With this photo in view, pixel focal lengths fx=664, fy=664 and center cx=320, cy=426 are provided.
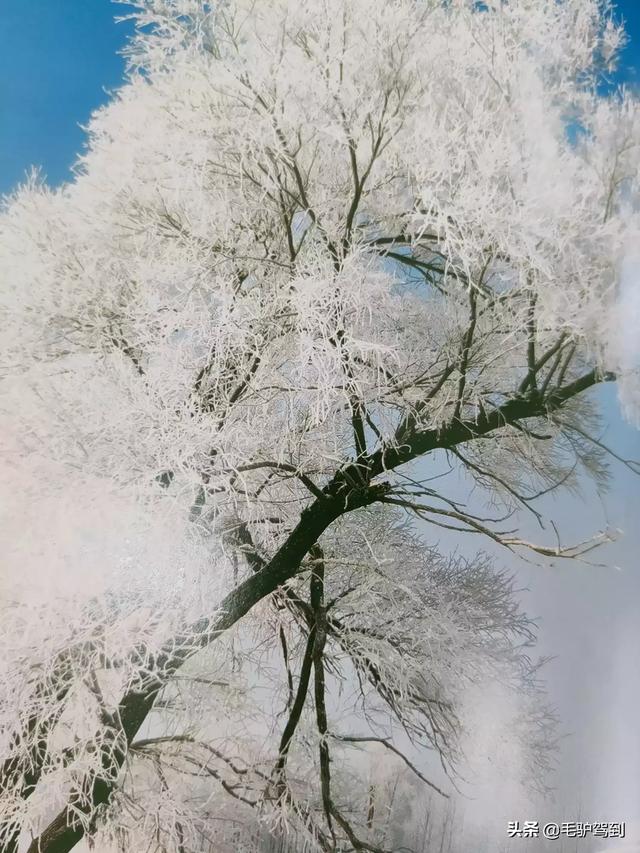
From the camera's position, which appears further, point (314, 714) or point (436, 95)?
point (314, 714)

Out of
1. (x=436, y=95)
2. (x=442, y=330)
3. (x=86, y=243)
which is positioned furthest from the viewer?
(x=86, y=243)

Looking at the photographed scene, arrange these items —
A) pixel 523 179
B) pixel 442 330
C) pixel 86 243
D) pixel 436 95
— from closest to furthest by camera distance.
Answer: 1. pixel 523 179
2. pixel 436 95
3. pixel 442 330
4. pixel 86 243

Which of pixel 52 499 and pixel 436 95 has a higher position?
pixel 436 95

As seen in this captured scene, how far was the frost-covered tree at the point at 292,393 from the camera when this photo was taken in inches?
58.7

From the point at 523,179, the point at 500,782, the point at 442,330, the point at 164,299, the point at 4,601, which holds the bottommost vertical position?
the point at 4,601

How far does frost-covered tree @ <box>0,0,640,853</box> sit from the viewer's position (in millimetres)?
1492

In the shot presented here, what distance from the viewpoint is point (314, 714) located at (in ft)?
5.67

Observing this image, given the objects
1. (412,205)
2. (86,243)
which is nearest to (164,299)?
(86,243)

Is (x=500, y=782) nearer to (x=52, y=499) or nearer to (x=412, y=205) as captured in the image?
(x=52, y=499)

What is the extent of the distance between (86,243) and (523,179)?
1156 mm

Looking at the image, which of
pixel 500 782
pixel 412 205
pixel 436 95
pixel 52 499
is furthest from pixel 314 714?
pixel 436 95

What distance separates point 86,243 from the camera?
1.83 m

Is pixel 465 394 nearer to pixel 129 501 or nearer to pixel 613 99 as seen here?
pixel 613 99

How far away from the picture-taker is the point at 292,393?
1.64 meters
